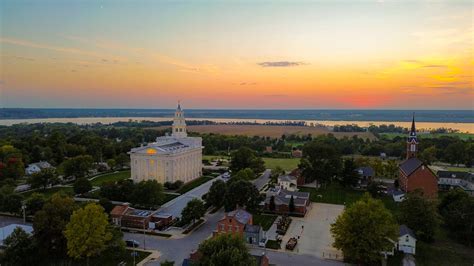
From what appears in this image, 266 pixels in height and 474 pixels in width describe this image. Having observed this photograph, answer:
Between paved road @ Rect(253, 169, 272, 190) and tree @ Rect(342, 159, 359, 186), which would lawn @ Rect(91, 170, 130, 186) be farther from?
tree @ Rect(342, 159, 359, 186)

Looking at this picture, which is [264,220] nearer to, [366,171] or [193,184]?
[193,184]

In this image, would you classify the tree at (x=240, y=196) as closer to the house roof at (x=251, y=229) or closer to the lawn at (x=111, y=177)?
the house roof at (x=251, y=229)

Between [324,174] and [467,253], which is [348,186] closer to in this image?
[324,174]

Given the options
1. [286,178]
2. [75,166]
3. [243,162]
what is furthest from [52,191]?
[286,178]

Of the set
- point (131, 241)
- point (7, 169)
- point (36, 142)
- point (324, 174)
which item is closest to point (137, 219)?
point (131, 241)

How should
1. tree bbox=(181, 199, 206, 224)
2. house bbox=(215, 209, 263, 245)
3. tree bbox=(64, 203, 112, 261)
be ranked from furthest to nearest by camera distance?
tree bbox=(181, 199, 206, 224) < house bbox=(215, 209, 263, 245) < tree bbox=(64, 203, 112, 261)

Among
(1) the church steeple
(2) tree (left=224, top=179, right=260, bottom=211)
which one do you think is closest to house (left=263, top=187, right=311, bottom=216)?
(2) tree (left=224, top=179, right=260, bottom=211)
